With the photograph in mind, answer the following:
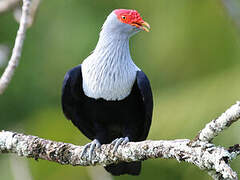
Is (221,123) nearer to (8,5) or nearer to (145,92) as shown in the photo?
(145,92)

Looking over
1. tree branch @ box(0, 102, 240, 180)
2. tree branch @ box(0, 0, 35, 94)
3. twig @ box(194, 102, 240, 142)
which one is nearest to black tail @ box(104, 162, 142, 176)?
tree branch @ box(0, 102, 240, 180)

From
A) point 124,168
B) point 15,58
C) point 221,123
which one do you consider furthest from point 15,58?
point 124,168

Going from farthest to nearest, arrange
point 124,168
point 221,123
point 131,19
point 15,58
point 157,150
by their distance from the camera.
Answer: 1. point 124,168
2. point 131,19
3. point 15,58
4. point 157,150
5. point 221,123

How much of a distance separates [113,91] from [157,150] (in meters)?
1.28

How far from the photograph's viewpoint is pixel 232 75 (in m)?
6.61

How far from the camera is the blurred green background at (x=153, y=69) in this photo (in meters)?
6.43

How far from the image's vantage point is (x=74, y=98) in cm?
463

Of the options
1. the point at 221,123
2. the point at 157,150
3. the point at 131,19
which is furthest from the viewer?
the point at 131,19

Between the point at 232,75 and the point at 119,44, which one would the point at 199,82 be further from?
the point at 119,44

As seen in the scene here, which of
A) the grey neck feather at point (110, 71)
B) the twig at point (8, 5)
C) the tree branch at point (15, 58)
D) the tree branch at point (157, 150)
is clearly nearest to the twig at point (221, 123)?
the tree branch at point (157, 150)

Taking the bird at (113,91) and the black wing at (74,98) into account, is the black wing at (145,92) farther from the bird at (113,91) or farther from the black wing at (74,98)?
the black wing at (74,98)

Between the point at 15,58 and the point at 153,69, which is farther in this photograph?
the point at 153,69

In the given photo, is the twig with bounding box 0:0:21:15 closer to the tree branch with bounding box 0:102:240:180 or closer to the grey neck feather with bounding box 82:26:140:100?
the grey neck feather with bounding box 82:26:140:100

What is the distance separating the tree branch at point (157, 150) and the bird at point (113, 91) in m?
0.42
